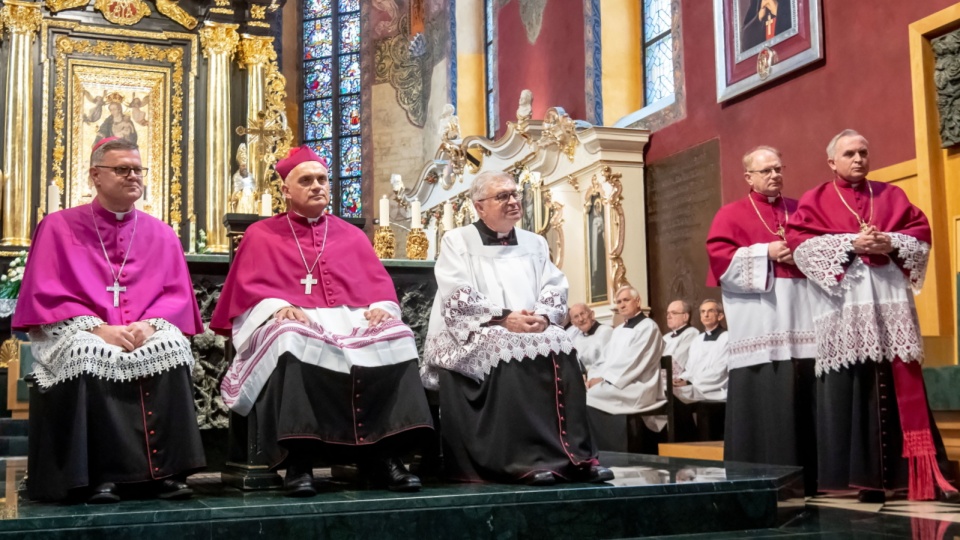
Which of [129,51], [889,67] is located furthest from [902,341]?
[129,51]

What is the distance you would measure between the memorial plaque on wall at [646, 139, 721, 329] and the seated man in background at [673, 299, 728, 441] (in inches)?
21.9

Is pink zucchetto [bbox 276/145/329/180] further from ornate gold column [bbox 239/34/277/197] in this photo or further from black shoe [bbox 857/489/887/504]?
ornate gold column [bbox 239/34/277/197]

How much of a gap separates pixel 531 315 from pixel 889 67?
13.3ft

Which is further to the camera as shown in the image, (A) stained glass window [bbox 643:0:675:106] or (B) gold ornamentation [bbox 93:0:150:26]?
(B) gold ornamentation [bbox 93:0:150:26]

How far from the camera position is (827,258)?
17.0 feet

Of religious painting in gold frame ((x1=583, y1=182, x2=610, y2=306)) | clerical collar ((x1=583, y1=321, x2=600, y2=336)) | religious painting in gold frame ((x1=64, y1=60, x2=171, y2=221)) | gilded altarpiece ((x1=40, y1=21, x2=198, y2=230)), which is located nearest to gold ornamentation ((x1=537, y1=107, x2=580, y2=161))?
religious painting in gold frame ((x1=583, y1=182, x2=610, y2=306))

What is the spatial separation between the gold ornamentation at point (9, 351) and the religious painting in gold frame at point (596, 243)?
5.49 m

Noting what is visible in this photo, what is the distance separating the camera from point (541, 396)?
4535 millimetres

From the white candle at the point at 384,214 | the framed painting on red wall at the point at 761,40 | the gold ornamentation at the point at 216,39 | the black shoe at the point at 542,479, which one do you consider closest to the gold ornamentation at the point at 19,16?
the gold ornamentation at the point at 216,39

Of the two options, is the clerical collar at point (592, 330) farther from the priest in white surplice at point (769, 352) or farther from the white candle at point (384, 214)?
the priest in white surplice at point (769, 352)

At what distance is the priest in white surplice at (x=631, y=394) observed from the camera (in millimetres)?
8438

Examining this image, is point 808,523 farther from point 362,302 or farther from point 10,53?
point 10,53

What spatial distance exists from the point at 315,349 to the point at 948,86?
13.7 ft

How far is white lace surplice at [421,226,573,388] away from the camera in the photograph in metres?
4.55
